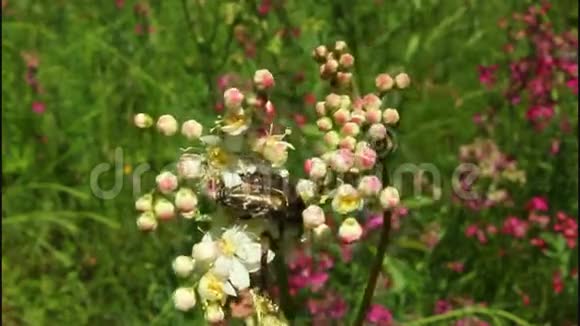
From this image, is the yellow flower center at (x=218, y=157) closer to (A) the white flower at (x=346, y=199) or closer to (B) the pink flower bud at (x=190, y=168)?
(B) the pink flower bud at (x=190, y=168)

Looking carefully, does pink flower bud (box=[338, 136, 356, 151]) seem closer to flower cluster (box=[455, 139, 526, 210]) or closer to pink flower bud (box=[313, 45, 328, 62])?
pink flower bud (box=[313, 45, 328, 62])

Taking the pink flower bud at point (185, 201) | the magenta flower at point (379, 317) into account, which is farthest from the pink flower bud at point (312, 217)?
the magenta flower at point (379, 317)

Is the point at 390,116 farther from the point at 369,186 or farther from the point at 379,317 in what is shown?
the point at 379,317

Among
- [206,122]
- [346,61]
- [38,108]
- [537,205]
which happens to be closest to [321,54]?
[346,61]

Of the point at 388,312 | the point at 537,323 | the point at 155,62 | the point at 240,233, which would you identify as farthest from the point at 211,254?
the point at 155,62

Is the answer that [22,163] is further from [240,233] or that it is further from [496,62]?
[240,233]
